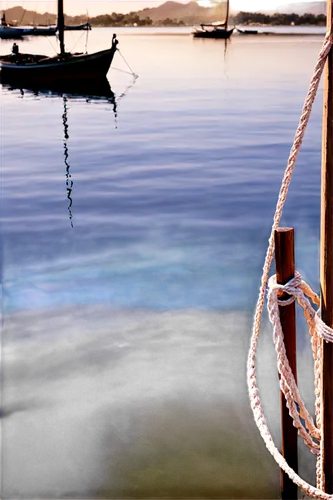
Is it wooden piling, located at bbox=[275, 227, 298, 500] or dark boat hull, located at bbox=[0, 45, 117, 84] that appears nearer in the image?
wooden piling, located at bbox=[275, 227, 298, 500]

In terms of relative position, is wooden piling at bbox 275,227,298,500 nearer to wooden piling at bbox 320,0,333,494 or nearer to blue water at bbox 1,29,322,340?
wooden piling at bbox 320,0,333,494

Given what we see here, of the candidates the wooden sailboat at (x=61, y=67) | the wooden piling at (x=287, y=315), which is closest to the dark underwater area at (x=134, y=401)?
the wooden piling at (x=287, y=315)

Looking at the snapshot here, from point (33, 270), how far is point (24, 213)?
12.8 ft

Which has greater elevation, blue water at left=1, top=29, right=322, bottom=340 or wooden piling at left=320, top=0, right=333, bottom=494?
wooden piling at left=320, top=0, right=333, bottom=494

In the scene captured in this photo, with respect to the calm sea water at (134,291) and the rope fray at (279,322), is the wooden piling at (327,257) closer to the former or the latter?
the rope fray at (279,322)

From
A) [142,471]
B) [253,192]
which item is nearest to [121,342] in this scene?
[142,471]

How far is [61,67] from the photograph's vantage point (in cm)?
3638

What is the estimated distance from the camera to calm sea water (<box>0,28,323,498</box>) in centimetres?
531

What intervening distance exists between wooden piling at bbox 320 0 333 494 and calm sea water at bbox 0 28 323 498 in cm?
187

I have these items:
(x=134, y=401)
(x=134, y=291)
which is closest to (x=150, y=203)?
(x=134, y=291)

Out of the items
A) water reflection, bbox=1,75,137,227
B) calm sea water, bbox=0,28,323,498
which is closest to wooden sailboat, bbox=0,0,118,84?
water reflection, bbox=1,75,137,227

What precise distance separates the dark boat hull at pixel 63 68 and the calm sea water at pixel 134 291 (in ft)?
45.1

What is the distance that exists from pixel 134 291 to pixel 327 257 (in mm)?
5914

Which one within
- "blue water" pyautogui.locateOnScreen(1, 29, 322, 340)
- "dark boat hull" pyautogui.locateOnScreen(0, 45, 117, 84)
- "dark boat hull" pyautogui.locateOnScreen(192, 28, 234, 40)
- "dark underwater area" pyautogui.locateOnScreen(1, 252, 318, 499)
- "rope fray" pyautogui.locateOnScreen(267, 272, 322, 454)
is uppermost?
"dark boat hull" pyautogui.locateOnScreen(192, 28, 234, 40)
